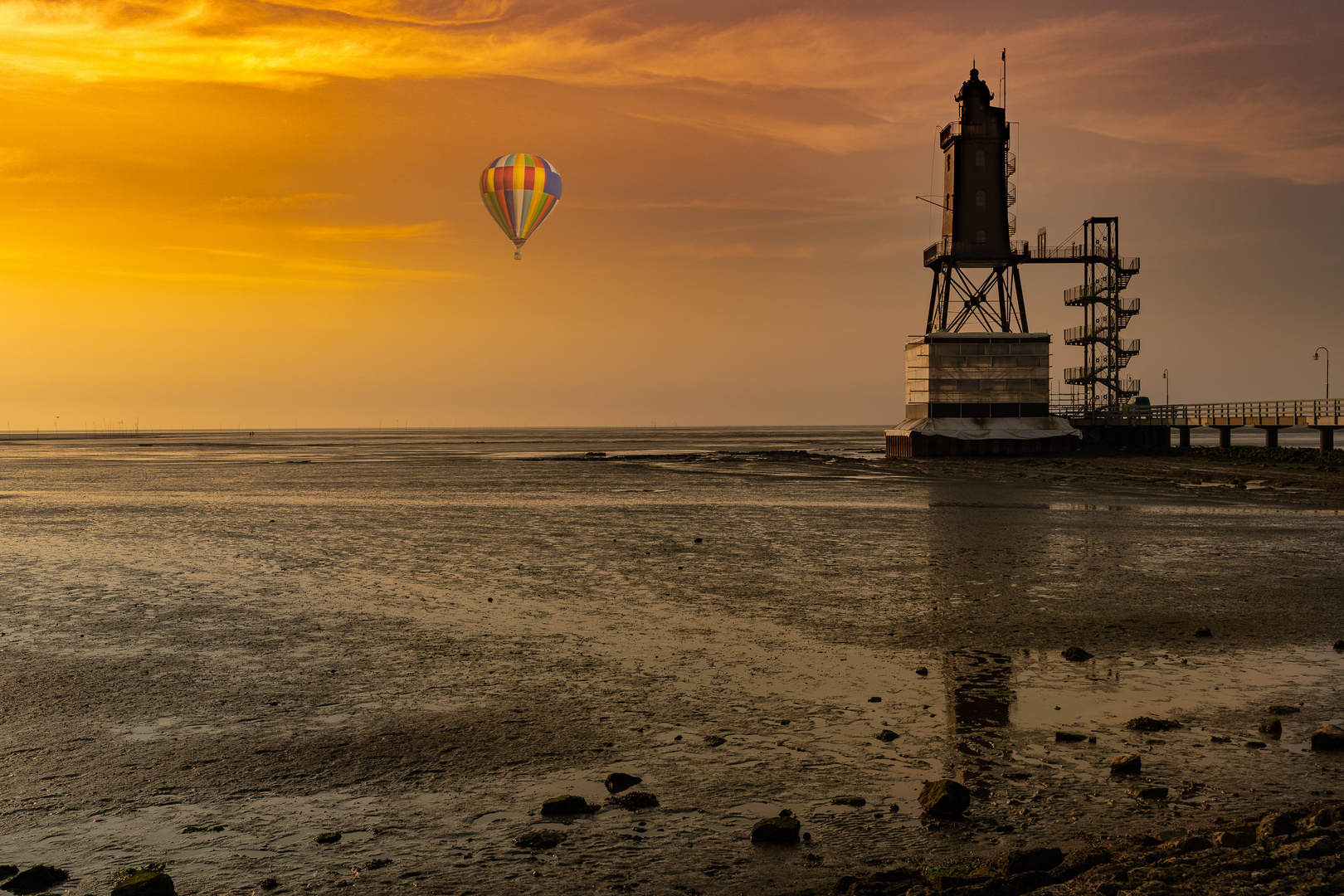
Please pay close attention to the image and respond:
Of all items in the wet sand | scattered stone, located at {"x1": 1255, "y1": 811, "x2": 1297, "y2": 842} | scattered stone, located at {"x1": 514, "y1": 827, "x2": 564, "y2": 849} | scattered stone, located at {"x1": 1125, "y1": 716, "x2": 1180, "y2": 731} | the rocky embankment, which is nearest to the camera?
the rocky embankment

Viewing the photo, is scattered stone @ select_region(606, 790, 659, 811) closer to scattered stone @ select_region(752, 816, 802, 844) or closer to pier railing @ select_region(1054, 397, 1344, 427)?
scattered stone @ select_region(752, 816, 802, 844)

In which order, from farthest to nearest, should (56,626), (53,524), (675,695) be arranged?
(53,524) → (56,626) → (675,695)

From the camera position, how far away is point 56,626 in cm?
1397

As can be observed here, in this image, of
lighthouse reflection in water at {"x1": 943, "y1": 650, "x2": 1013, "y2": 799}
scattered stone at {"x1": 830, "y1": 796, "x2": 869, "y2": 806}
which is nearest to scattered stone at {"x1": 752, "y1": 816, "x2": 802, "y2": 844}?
scattered stone at {"x1": 830, "y1": 796, "x2": 869, "y2": 806}

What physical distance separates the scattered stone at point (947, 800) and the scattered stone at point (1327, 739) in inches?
122

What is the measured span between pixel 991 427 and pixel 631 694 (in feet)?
201

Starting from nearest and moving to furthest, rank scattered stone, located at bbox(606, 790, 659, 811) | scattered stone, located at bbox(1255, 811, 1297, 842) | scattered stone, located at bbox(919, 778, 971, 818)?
scattered stone, located at bbox(1255, 811, 1297, 842)
scattered stone, located at bbox(919, 778, 971, 818)
scattered stone, located at bbox(606, 790, 659, 811)

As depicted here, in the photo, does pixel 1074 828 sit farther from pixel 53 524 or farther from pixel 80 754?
pixel 53 524

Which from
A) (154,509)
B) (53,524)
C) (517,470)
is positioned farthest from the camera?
(517,470)

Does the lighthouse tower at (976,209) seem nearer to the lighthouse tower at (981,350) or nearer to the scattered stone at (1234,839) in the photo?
the lighthouse tower at (981,350)

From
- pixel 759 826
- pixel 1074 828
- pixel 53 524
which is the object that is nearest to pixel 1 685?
pixel 759 826

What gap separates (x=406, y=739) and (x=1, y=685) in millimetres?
5160

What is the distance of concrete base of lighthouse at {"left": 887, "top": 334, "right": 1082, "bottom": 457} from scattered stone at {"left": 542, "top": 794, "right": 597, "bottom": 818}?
207 feet

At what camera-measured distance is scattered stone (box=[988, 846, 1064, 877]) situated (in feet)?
18.4
